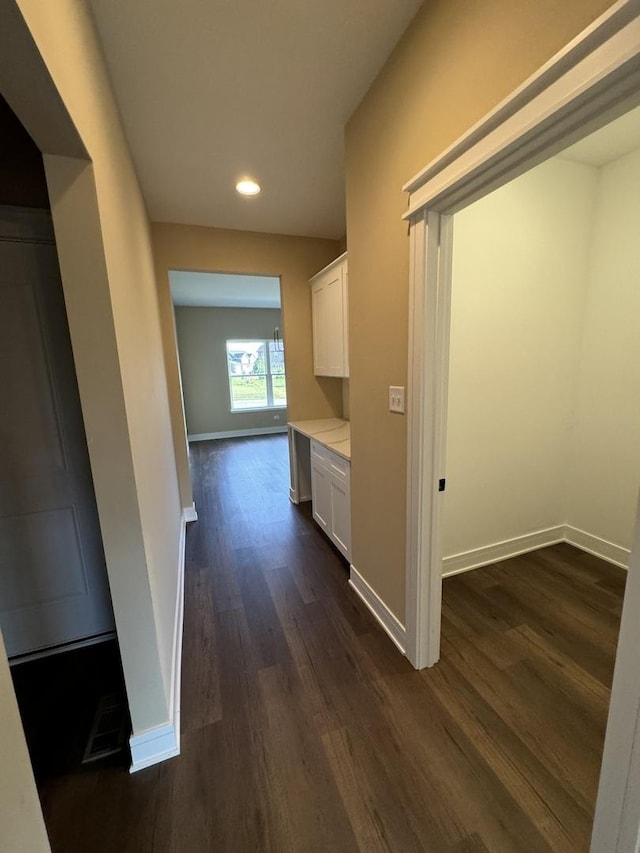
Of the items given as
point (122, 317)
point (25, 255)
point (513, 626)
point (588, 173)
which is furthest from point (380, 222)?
point (513, 626)

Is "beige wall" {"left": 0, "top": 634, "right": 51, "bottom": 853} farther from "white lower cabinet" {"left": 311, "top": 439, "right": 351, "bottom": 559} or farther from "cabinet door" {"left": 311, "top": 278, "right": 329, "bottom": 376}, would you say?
"cabinet door" {"left": 311, "top": 278, "right": 329, "bottom": 376}

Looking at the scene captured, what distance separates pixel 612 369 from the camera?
2.35 m

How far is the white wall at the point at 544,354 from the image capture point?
2.14 metres

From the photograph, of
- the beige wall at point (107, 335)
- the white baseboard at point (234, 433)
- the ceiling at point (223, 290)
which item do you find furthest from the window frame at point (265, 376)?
the beige wall at point (107, 335)

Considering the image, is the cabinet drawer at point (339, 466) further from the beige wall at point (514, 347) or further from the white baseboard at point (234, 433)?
the white baseboard at point (234, 433)

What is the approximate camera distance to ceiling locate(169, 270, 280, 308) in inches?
178

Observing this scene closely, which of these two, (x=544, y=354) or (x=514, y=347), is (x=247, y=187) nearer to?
(x=514, y=347)

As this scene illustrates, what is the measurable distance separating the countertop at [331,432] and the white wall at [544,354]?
2.42 ft

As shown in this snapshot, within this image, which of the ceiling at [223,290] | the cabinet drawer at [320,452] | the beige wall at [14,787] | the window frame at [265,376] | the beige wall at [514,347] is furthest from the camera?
the window frame at [265,376]

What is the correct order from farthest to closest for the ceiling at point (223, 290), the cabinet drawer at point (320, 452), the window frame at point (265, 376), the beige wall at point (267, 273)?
1. the window frame at point (265, 376)
2. the ceiling at point (223, 290)
3. the beige wall at point (267, 273)
4. the cabinet drawer at point (320, 452)

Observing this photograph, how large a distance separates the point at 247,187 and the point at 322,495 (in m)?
2.39

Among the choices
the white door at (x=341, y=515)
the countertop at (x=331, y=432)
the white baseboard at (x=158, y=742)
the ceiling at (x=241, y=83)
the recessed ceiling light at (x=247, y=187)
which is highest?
the ceiling at (x=241, y=83)

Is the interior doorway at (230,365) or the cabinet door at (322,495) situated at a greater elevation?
the interior doorway at (230,365)

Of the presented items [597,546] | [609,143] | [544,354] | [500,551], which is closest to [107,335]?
[544,354]
